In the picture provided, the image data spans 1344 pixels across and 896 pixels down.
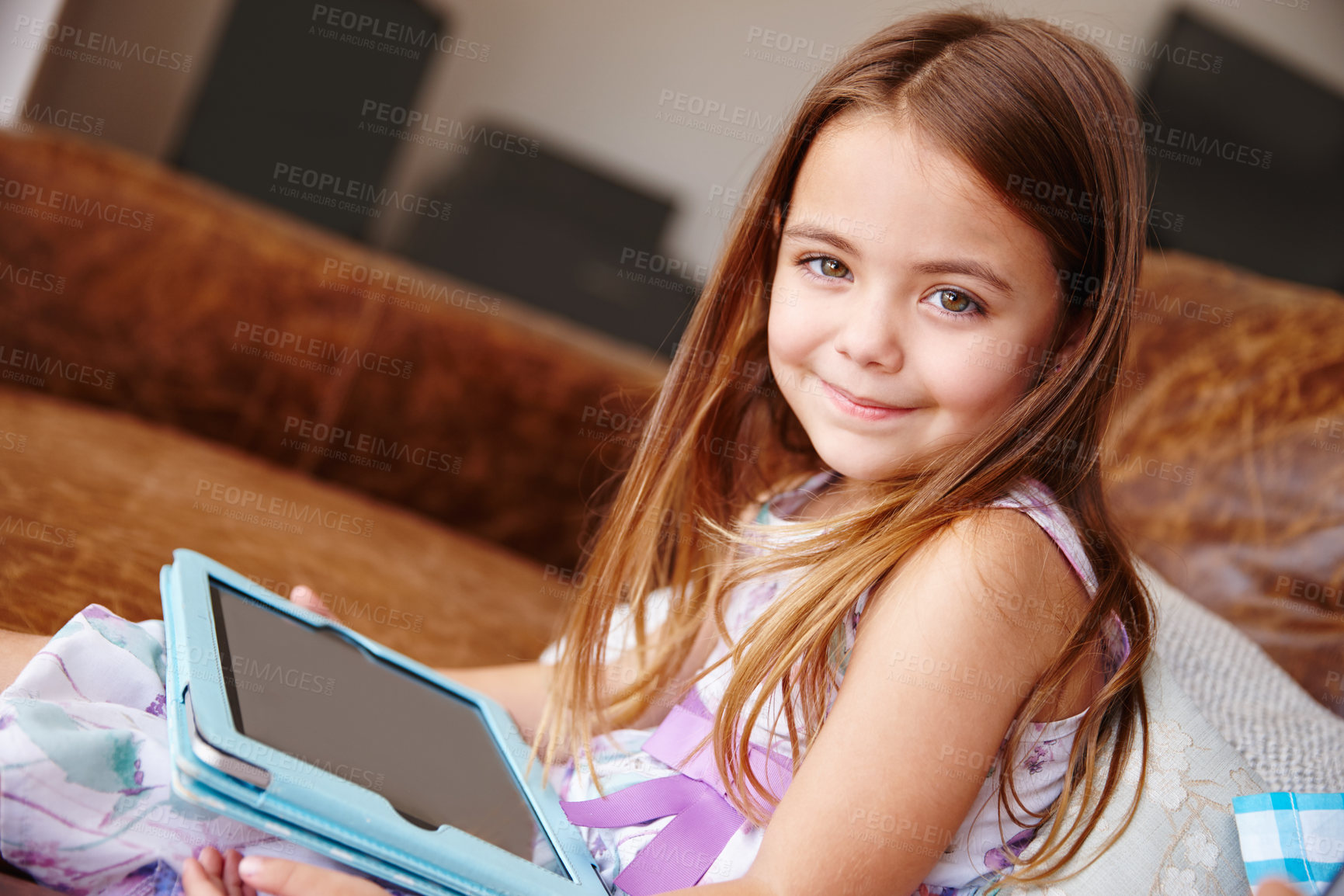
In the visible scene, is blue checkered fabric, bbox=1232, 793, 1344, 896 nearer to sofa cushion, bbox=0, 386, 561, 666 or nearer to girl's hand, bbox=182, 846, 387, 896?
girl's hand, bbox=182, 846, 387, 896

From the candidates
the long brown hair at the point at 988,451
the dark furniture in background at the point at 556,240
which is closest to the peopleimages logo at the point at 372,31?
the dark furniture in background at the point at 556,240

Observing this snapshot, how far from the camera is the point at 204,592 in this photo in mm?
750

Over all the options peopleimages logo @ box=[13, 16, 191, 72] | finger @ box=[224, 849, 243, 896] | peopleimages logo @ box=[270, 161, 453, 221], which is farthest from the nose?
peopleimages logo @ box=[270, 161, 453, 221]

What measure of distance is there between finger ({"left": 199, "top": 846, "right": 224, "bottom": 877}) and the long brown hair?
0.99ft

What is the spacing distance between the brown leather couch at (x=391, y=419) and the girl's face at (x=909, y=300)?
0.50 metres

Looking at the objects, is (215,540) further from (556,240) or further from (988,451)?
(556,240)

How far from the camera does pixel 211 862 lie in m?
0.60

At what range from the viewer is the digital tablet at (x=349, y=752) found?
1.86ft

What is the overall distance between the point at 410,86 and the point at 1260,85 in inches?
118

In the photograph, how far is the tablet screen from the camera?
0.64m

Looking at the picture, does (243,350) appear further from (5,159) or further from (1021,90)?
(1021,90)

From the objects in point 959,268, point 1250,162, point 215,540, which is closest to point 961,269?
point 959,268

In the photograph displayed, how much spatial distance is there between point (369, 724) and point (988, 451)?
1.70ft

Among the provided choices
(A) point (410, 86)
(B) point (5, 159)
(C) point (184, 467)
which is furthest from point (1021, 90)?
(A) point (410, 86)
